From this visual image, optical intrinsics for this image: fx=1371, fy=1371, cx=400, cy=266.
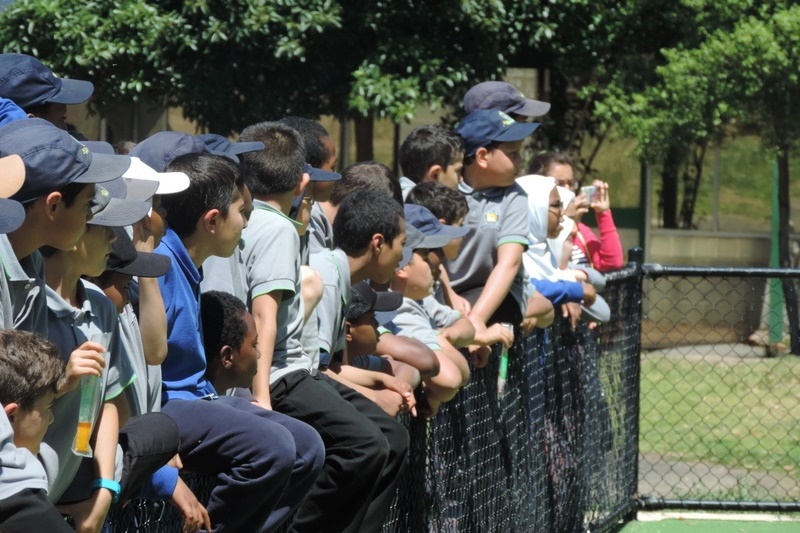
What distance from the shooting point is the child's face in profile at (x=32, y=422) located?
2555 millimetres

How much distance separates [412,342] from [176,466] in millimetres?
1645

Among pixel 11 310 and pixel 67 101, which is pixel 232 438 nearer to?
pixel 11 310

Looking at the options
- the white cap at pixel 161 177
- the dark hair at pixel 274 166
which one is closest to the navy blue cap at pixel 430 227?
the dark hair at pixel 274 166

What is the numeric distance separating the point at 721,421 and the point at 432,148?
4439mm

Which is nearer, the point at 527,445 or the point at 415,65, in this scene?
the point at 527,445

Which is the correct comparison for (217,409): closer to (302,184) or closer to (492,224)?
(302,184)

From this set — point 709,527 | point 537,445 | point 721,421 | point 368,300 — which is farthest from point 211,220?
point 721,421

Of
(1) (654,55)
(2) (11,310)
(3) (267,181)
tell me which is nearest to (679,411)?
(1) (654,55)

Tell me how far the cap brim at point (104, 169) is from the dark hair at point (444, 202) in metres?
2.56

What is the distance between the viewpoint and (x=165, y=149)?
4113 mm

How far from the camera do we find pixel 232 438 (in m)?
3.46

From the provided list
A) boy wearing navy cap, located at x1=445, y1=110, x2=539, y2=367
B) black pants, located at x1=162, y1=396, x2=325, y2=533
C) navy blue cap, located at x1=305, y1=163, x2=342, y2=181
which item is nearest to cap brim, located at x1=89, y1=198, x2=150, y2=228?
black pants, located at x1=162, y1=396, x2=325, y2=533

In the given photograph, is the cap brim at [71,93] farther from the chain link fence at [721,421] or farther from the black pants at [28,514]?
the chain link fence at [721,421]

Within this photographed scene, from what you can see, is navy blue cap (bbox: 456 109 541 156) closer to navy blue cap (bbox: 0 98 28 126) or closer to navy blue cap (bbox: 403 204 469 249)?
navy blue cap (bbox: 403 204 469 249)
